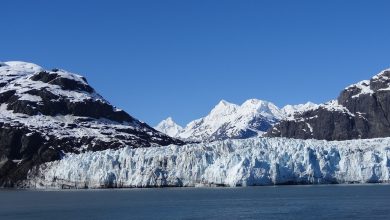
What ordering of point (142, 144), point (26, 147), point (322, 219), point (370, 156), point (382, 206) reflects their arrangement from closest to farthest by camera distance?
point (322, 219) → point (382, 206) → point (370, 156) → point (26, 147) → point (142, 144)

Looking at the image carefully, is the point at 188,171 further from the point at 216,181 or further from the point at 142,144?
the point at 142,144

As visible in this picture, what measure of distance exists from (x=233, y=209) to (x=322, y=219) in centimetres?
1478

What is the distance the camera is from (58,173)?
13500 cm

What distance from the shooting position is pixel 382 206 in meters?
65.6

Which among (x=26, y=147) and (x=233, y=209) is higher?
(x=26, y=147)

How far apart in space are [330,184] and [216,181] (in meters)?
21.6

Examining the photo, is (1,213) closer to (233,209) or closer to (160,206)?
(160,206)

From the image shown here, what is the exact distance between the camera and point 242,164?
359 feet

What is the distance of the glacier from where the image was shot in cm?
11206

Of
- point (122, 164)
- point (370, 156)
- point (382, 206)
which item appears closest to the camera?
point (382, 206)

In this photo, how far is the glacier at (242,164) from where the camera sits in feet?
368

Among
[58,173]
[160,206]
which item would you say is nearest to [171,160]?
[58,173]

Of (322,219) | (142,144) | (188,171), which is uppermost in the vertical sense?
(142,144)

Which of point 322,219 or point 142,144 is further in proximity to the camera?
point 142,144
